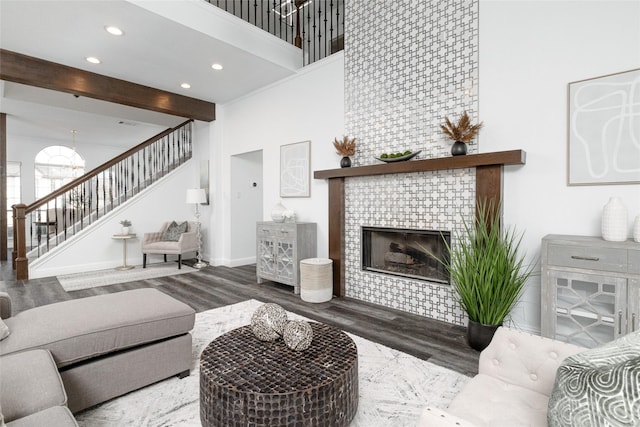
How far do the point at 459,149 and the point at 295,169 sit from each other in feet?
8.14

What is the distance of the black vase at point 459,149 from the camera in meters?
3.00

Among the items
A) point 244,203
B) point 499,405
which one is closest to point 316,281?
point 499,405

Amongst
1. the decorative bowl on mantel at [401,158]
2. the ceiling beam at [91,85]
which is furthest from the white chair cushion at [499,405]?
the ceiling beam at [91,85]

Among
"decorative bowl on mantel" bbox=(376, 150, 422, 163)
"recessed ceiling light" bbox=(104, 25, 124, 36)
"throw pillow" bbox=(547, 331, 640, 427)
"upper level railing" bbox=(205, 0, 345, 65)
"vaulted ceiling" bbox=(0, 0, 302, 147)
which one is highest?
"upper level railing" bbox=(205, 0, 345, 65)

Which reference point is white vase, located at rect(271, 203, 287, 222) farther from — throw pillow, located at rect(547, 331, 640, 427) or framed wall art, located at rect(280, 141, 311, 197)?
throw pillow, located at rect(547, 331, 640, 427)

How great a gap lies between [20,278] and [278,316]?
545 cm

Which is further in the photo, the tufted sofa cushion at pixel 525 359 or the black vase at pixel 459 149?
the black vase at pixel 459 149

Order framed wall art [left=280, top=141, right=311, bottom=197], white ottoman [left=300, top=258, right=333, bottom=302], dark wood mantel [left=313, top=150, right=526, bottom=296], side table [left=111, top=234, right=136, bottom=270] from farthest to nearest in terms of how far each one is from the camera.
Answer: side table [left=111, top=234, right=136, bottom=270], framed wall art [left=280, top=141, right=311, bottom=197], white ottoman [left=300, top=258, right=333, bottom=302], dark wood mantel [left=313, top=150, right=526, bottom=296]

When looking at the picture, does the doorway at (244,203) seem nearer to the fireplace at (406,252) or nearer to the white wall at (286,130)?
the white wall at (286,130)

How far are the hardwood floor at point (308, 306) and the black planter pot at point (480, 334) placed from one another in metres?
0.06

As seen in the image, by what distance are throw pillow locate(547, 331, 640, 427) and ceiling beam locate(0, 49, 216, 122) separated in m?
6.05

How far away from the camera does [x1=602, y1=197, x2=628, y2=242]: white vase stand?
2.26 metres

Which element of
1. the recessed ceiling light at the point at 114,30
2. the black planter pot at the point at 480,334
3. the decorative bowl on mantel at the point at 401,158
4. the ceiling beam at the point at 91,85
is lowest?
the black planter pot at the point at 480,334

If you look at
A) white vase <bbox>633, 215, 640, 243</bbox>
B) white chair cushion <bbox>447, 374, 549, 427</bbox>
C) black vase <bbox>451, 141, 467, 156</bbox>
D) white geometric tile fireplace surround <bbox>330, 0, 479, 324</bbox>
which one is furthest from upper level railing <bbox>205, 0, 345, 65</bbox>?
white chair cushion <bbox>447, 374, 549, 427</bbox>
